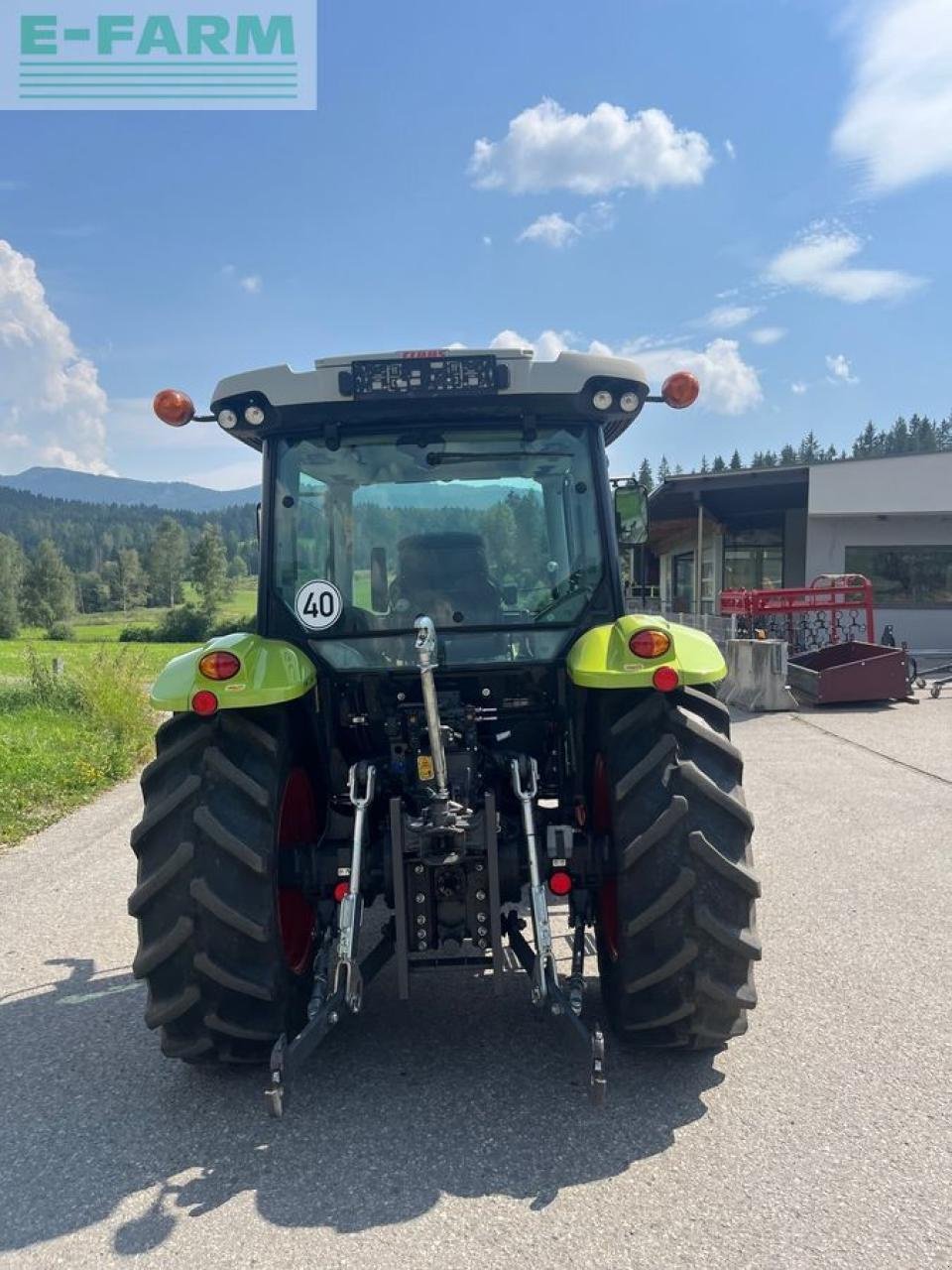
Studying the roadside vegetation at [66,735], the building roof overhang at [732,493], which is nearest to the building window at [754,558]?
the building roof overhang at [732,493]

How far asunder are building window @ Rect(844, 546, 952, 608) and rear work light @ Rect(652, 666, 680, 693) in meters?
19.6

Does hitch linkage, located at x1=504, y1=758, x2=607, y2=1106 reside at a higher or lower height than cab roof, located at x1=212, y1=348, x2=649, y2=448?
lower

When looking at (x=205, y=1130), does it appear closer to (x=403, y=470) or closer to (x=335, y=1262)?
(x=335, y=1262)

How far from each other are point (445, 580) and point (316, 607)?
20.6 inches

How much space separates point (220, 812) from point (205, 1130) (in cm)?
102

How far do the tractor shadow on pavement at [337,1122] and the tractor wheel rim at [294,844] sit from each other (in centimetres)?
37

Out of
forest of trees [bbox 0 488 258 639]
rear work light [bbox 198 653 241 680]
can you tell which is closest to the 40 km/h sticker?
rear work light [bbox 198 653 241 680]

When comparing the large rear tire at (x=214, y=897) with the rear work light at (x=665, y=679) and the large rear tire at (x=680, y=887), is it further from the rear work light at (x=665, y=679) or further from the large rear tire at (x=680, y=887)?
the rear work light at (x=665, y=679)

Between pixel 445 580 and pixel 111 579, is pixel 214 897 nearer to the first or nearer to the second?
pixel 445 580

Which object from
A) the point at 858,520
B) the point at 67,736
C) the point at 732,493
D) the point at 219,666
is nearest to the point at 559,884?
the point at 219,666

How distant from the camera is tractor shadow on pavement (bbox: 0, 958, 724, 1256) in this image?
2.63m

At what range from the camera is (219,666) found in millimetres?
3217

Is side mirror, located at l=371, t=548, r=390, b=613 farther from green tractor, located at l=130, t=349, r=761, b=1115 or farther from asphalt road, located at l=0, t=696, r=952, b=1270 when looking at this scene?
asphalt road, located at l=0, t=696, r=952, b=1270

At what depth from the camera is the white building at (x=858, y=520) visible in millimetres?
19672
